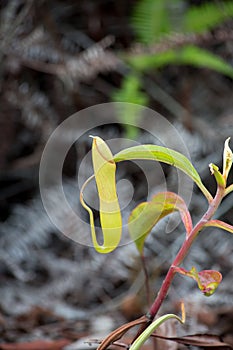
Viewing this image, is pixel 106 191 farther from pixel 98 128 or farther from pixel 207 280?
pixel 98 128

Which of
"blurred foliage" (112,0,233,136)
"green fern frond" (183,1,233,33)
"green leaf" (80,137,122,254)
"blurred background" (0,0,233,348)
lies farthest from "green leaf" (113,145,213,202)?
"green fern frond" (183,1,233,33)

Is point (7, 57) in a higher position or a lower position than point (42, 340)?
higher

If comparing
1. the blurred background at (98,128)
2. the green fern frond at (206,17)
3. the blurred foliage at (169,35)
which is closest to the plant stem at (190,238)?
the blurred background at (98,128)

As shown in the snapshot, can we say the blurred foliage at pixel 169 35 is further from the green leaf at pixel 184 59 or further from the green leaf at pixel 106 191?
the green leaf at pixel 106 191

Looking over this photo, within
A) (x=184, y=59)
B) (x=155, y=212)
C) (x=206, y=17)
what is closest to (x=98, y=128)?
(x=184, y=59)

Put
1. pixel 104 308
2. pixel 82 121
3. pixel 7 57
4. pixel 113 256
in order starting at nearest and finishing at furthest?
pixel 104 308 < pixel 113 256 < pixel 7 57 < pixel 82 121

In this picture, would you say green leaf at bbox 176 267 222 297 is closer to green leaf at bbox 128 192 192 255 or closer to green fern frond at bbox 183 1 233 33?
green leaf at bbox 128 192 192 255

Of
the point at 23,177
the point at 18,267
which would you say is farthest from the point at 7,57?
the point at 18,267

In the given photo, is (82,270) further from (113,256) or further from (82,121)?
(82,121)
